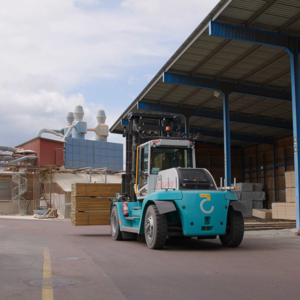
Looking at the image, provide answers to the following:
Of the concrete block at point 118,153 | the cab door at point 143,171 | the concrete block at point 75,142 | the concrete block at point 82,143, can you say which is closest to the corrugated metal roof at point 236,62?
the cab door at point 143,171

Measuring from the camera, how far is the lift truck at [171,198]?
9.99 m

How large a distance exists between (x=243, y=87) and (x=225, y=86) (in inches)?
42.6

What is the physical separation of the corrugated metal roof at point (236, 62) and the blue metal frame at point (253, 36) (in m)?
0.19

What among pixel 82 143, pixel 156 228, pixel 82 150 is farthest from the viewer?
pixel 82 143

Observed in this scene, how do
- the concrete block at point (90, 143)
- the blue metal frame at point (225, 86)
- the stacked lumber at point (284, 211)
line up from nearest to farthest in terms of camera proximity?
1. the blue metal frame at point (225, 86)
2. the stacked lumber at point (284, 211)
3. the concrete block at point (90, 143)

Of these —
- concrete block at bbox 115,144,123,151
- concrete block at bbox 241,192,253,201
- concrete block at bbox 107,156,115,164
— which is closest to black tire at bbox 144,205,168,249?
concrete block at bbox 241,192,253,201

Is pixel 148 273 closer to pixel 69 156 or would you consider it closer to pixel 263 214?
pixel 263 214

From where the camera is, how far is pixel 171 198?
33.1 ft

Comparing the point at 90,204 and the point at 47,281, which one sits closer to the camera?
the point at 47,281

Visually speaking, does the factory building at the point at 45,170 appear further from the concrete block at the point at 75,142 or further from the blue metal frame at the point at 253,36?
the blue metal frame at the point at 253,36

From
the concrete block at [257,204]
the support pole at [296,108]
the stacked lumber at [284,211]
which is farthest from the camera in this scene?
the concrete block at [257,204]

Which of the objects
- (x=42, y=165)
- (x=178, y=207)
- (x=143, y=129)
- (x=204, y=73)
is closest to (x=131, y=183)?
(x=143, y=129)

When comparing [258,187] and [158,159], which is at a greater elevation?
[158,159]

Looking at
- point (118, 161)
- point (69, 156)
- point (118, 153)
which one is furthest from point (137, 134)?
point (118, 153)
